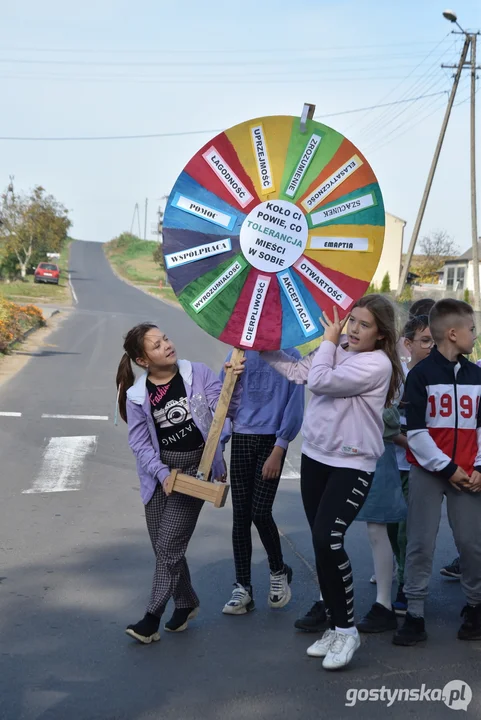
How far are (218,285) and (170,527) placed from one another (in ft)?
4.26

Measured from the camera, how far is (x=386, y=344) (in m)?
4.68

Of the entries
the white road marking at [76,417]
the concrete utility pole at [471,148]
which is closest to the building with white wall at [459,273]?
the concrete utility pole at [471,148]

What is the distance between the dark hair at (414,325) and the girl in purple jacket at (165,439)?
1360 mm

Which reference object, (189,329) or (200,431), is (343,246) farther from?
(189,329)

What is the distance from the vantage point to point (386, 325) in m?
4.63

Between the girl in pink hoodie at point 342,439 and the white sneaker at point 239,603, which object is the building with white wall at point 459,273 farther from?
the girl in pink hoodie at point 342,439

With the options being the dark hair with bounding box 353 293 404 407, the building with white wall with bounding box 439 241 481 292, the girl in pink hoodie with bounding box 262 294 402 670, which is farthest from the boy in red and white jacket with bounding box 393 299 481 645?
the building with white wall with bounding box 439 241 481 292

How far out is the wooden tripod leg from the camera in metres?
4.55

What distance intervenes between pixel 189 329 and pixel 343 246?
27787 mm

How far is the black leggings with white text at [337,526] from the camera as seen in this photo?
175 inches

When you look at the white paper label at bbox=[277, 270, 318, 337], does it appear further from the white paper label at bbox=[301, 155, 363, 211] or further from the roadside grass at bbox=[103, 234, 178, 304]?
the roadside grass at bbox=[103, 234, 178, 304]

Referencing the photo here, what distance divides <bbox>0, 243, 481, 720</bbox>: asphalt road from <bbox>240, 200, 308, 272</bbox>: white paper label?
200 cm

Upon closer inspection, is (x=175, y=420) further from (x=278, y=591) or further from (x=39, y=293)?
(x=39, y=293)

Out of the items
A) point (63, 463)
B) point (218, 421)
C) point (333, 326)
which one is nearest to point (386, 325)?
point (333, 326)
